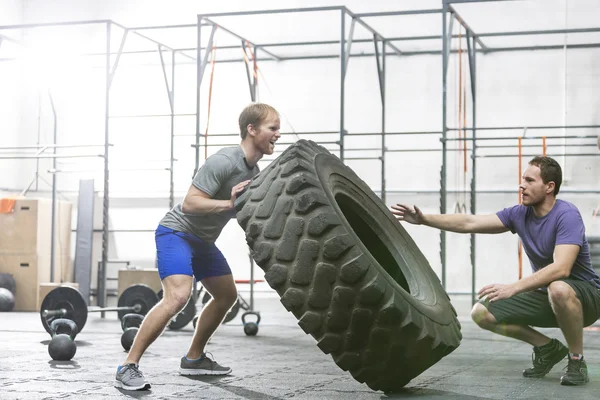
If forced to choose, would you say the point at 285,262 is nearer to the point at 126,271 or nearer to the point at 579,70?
the point at 126,271

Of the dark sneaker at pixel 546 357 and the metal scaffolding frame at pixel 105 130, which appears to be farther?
the metal scaffolding frame at pixel 105 130

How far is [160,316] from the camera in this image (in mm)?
3428

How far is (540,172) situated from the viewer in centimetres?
371

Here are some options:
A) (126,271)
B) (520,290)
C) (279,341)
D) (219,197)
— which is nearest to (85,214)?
(126,271)

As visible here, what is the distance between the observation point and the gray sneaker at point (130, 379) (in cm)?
332

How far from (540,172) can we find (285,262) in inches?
53.8

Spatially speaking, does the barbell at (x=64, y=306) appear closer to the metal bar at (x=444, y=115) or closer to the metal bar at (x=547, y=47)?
the metal bar at (x=444, y=115)

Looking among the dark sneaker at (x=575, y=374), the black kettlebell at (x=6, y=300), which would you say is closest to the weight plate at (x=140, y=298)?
the black kettlebell at (x=6, y=300)

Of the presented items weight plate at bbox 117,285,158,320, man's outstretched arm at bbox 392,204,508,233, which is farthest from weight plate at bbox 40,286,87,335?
man's outstretched arm at bbox 392,204,508,233

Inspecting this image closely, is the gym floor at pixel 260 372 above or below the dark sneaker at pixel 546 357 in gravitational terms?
below

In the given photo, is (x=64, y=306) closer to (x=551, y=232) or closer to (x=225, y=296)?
(x=225, y=296)

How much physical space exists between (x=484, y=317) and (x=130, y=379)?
1.58m

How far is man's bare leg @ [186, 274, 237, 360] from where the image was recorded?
3.80 metres

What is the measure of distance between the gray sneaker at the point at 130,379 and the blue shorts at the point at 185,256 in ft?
1.28
